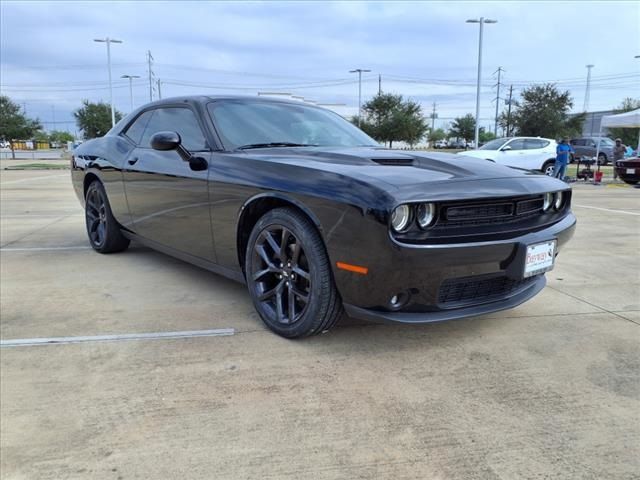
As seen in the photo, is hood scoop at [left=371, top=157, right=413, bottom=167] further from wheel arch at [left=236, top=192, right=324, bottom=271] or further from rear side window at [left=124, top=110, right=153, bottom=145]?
rear side window at [left=124, top=110, right=153, bottom=145]

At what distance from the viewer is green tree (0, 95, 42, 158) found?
35.7 m

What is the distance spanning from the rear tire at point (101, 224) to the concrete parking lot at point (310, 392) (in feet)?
3.37

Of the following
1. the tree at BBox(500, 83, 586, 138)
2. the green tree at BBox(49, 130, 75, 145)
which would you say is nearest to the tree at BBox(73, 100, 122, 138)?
the tree at BBox(500, 83, 586, 138)

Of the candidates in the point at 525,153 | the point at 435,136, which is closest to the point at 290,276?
the point at 525,153

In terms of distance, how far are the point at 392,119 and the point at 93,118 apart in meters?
26.2

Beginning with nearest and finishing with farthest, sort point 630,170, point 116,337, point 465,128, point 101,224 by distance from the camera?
point 116,337
point 101,224
point 630,170
point 465,128

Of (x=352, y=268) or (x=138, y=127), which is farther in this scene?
(x=138, y=127)

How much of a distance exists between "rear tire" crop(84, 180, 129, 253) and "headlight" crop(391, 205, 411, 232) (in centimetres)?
333

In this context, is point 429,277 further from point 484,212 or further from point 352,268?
point 484,212

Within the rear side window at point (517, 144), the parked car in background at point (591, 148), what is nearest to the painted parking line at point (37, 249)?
the rear side window at point (517, 144)

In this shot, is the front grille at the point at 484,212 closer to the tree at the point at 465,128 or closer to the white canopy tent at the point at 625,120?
the white canopy tent at the point at 625,120

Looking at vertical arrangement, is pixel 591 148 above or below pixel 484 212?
above

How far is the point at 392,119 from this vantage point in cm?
4219

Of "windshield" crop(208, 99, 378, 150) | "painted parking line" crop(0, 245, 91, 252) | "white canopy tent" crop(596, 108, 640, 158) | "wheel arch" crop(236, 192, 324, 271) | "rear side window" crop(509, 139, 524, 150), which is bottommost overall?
"painted parking line" crop(0, 245, 91, 252)
